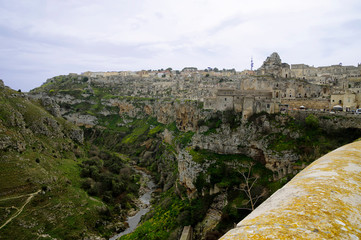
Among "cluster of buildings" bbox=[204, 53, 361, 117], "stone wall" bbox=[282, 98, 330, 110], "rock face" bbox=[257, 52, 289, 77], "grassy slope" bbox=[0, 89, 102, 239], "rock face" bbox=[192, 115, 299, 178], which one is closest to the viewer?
"rock face" bbox=[192, 115, 299, 178]

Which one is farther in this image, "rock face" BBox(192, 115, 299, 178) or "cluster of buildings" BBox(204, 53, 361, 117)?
"cluster of buildings" BBox(204, 53, 361, 117)

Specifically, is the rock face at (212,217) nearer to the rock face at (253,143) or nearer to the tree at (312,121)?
the rock face at (253,143)

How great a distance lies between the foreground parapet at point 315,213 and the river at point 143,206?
40.4m

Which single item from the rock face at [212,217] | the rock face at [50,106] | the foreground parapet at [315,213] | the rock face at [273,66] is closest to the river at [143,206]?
the rock face at [212,217]

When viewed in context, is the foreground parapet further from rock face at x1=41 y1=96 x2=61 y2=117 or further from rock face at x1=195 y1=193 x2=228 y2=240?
rock face at x1=41 y1=96 x2=61 y2=117

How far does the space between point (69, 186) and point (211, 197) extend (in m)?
27.5

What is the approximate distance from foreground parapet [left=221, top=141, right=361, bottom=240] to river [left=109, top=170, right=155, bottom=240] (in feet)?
133

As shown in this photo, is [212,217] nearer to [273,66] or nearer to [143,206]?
[143,206]

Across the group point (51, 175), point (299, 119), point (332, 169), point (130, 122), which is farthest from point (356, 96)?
point (130, 122)

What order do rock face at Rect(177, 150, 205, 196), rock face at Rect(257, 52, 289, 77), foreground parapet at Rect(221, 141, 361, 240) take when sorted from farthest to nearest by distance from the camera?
1. rock face at Rect(257, 52, 289, 77)
2. rock face at Rect(177, 150, 205, 196)
3. foreground parapet at Rect(221, 141, 361, 240)

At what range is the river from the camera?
130 ft

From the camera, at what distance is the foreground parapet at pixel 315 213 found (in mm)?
2602

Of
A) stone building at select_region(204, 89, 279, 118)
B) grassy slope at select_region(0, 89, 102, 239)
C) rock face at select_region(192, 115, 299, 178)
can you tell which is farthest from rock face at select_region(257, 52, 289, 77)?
grassy slope at select_region(0, 89, 102, 239)

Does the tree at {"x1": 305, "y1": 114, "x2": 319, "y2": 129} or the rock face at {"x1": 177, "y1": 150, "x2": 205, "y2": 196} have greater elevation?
the tree at {"x1": 305, "y1": 114, "x2": 319, "y2": 129}
